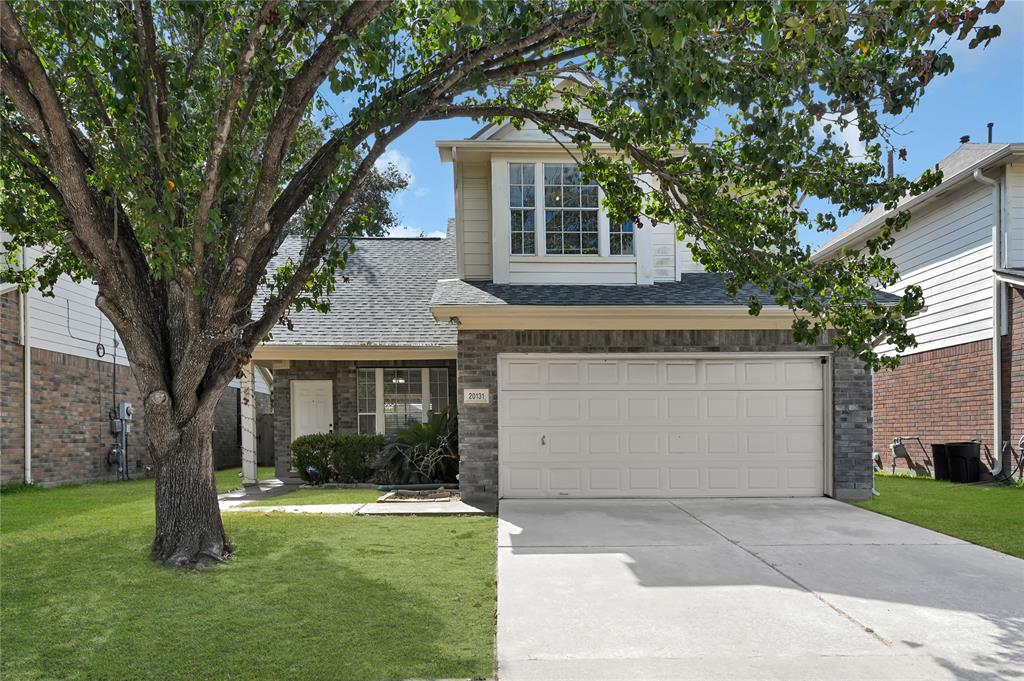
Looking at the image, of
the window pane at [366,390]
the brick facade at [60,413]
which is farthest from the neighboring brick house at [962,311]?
the brick facade at [60,413]

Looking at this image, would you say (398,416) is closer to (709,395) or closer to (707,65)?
(709,395)

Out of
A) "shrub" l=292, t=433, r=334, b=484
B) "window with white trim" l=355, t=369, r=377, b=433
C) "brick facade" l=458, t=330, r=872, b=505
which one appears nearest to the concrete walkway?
"brick facade" l=458, t=330, r=872, b=505

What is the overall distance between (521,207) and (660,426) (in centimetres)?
411

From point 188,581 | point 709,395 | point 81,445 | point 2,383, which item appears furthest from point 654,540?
point 81,445

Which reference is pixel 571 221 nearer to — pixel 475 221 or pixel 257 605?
pixel 475 221

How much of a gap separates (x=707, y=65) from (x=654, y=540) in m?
4.81

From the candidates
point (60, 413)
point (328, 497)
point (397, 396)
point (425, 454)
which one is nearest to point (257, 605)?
point (328, 497)

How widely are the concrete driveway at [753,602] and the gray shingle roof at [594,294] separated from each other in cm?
318

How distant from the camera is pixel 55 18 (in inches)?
206

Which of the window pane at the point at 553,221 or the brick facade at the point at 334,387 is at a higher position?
the window pane at the point at 553,221

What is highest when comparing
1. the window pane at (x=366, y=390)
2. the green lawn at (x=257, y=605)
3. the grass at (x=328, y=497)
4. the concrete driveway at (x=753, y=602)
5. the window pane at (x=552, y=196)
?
the window pane at (x=552, y=196)

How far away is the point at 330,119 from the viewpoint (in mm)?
7750

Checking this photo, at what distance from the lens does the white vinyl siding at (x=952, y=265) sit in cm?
1288

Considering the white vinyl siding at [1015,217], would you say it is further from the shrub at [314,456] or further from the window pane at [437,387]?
the shrub at [314,456]
